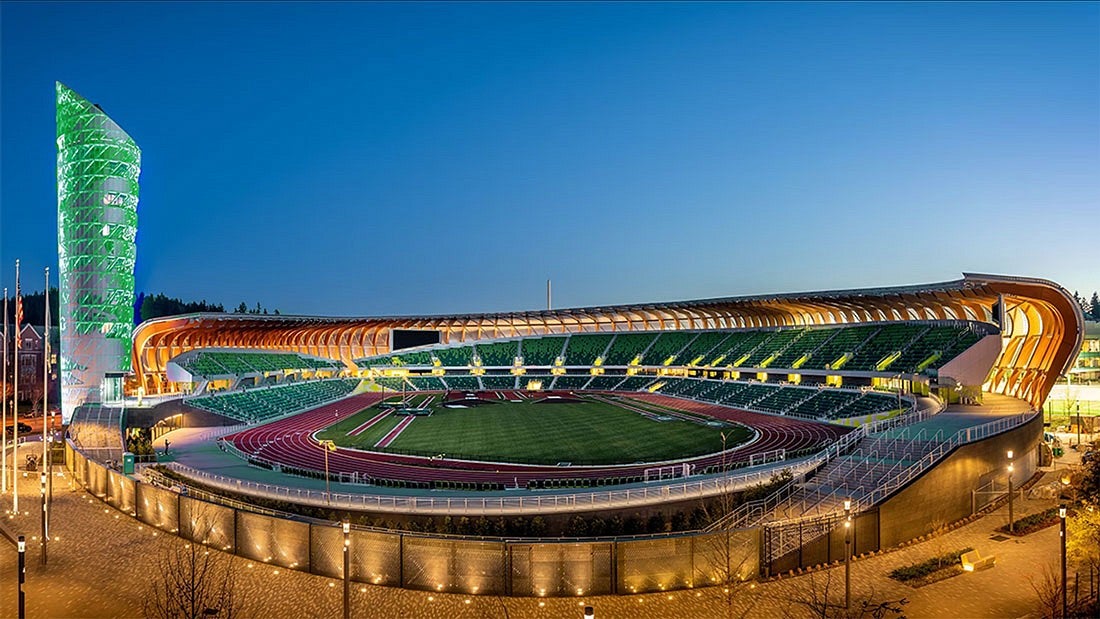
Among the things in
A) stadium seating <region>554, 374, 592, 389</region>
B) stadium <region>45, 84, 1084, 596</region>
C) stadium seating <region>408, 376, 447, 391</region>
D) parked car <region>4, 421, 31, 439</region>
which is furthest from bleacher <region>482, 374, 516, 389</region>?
parked car <region>4, 421, 31, 439</region>

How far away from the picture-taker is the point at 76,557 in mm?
20562

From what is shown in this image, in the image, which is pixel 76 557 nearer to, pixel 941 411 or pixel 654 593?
pixel 654 593

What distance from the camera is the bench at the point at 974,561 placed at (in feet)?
62.5

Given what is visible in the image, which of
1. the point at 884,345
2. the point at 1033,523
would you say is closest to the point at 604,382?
the point at 884,345

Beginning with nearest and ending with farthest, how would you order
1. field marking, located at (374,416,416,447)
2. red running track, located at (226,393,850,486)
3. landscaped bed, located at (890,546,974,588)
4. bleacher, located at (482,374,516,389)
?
landscaped bed, located at (890,546,974,588), red running track, located at (226,393,850,486), field marking, located at (374,416,416,447), bleacher, located at (482,374,516,389)

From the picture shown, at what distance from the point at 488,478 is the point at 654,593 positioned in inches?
561

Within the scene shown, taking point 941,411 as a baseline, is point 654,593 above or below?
below

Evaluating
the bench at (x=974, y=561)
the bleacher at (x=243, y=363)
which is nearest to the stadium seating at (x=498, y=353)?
the bleacher at (x=243, y=363)

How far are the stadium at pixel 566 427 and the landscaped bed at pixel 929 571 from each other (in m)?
1.48

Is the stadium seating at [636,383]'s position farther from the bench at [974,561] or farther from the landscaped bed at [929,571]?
the bench at [974,561]

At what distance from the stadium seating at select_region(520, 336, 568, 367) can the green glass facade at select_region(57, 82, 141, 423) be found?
46149 millimetres

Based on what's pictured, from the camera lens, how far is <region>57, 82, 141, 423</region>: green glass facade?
59344mm

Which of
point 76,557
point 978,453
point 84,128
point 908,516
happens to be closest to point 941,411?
point 978,453

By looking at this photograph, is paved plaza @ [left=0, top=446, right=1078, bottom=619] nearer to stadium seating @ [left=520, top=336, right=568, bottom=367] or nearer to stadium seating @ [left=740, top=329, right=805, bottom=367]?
stadium seating @ [left=740, top=329, right=805, bottom=367]
